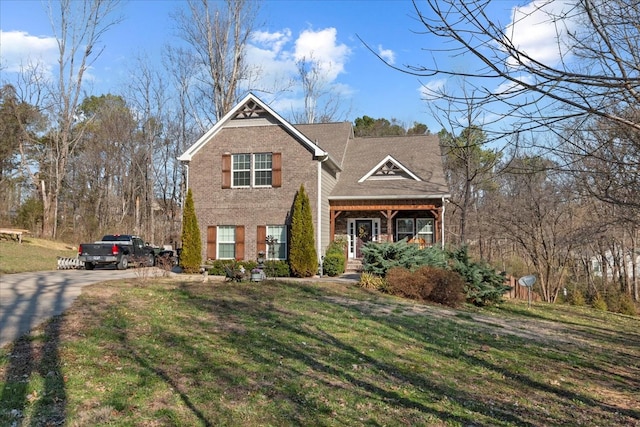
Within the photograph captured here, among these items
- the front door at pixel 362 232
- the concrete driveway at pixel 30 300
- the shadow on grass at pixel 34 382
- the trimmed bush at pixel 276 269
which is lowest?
the shadow on grass at pixel 34 382

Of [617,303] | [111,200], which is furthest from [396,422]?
[111,200]

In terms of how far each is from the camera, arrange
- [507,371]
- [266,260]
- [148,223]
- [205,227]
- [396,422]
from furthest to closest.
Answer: [148,223] < [205,227] < [266,260] < [507,371] < [396,422]

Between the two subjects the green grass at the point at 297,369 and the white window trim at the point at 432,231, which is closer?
the green grass at the point at 297,369

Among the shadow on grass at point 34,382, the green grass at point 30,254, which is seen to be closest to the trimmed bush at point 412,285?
the shadow on grass at point 34,382

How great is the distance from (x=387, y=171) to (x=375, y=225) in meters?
2.55

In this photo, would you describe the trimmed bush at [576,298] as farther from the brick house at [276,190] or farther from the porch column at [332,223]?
the porch column at [332,223]

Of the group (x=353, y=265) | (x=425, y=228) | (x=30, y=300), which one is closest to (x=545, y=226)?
(x=425, y=228)

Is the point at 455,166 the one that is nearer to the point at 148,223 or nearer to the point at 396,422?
the point at 148,223

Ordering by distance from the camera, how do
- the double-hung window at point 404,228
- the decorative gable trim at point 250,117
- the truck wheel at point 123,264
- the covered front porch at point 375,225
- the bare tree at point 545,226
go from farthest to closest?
the bare tree at point 545,226 → the double-hung window at point 404,228 → the covered front porch at point 375,225 → the truck wheel at point 123,264 → the decorative gable trim at point 250,117

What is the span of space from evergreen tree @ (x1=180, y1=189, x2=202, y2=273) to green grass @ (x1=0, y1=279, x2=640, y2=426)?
7566 mm

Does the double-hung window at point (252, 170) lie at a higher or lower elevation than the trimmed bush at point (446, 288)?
higher

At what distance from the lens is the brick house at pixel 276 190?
64.0 feet

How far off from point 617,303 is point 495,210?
924cm

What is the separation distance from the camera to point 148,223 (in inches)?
1626
